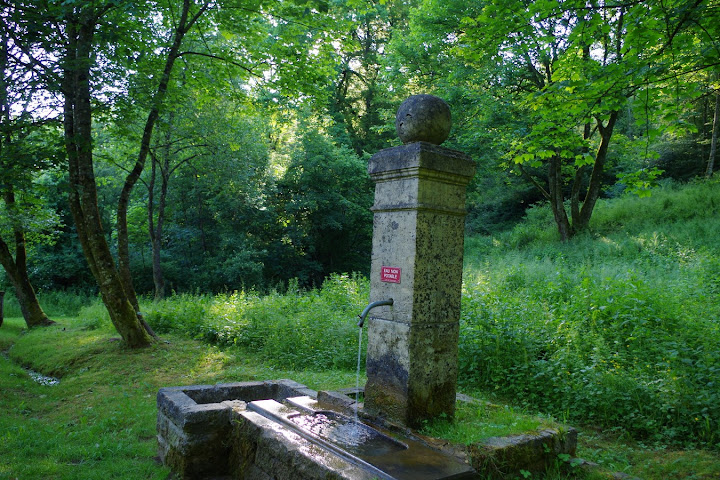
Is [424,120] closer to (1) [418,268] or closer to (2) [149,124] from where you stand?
(1) [418,268]

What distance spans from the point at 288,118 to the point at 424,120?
938 cm

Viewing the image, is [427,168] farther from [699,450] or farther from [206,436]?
[699,450]

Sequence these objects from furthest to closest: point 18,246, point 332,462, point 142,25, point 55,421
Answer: point 18,246 → point 142,25 → point 55,421 → point 332,462

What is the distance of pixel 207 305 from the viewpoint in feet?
39.1

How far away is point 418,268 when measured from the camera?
12.5 ft

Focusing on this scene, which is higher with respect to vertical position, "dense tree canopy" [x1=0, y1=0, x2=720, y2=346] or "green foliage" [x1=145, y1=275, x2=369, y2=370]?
"dense tree canopy" [x1=0, y1=0, x2=720, y2=346]

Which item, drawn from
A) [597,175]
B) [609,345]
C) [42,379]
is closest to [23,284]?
[42,379]

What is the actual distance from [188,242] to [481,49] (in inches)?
643

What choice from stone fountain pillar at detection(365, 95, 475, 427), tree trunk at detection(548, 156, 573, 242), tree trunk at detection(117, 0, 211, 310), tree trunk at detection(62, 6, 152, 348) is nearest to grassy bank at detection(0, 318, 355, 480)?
tree trunk at detection(62, 6, 152, 348)

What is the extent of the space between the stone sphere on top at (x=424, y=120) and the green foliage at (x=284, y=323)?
4.85m

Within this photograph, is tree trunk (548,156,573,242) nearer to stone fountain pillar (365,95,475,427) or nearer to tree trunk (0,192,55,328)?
stone fountain pillar (365,95,475,427)

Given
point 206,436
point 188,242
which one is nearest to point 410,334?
point 206,436

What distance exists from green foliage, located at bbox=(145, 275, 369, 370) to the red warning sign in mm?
4156

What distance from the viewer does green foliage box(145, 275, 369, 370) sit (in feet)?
27.5
